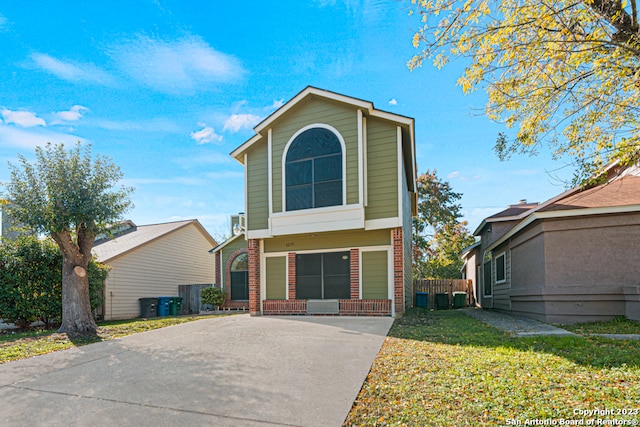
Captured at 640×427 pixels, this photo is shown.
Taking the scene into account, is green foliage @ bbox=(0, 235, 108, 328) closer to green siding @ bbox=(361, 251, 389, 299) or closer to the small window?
green siding @ bbox=(361, 251, 389, 299)

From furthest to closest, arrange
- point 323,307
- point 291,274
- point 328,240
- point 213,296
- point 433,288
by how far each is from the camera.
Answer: point 433,288 < point 213,296 < point 291,274 < point 328,240 < point 323,307

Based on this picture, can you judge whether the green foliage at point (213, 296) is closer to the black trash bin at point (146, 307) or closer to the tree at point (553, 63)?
the black trash bin at point (146, 307)

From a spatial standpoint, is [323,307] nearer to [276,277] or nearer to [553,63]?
[276,277]

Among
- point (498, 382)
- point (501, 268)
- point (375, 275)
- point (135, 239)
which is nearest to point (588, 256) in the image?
point (375, 275)

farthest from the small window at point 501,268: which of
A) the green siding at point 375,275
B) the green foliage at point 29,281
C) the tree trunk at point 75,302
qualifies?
the green foliage at point 29,281

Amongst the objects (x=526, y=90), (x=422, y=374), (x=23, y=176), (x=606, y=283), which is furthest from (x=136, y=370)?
(x=606, y=283)

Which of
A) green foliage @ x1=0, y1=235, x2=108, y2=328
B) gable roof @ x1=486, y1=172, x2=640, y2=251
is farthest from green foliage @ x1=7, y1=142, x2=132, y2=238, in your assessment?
gable roof @ x1=486, y1=172, x2=640, y2=251

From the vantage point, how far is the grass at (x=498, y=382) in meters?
3.41

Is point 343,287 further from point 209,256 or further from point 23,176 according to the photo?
point 209,256

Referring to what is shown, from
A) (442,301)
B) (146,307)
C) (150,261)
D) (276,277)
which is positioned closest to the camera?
(276,277)

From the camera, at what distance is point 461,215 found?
3088cm

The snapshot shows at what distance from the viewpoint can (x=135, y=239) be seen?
18391mm

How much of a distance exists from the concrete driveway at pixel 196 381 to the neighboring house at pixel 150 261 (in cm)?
890

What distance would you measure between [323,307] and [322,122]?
6.03 meters
